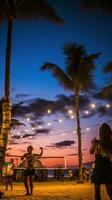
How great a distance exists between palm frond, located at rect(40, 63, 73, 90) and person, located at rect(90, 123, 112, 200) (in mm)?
22414

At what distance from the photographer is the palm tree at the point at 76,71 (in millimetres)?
29422

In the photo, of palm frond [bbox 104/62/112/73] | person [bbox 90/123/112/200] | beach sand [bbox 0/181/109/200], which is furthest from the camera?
palm frond [bbox 104/62/112/73]

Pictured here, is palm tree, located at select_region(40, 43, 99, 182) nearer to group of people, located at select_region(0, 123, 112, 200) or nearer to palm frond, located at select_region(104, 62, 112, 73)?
palm frond, located at select_region(104, 62, 112, 73)

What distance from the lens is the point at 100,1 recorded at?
19922 millimetres

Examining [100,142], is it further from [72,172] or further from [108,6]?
[72,172]

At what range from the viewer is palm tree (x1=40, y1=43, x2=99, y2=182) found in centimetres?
2942

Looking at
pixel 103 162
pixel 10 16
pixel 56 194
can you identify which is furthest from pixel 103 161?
pixel 10 16

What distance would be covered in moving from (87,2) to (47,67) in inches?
425

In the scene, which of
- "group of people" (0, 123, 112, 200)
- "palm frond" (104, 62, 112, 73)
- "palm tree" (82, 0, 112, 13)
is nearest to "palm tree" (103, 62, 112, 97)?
"palm frond" (104, 62, 112, 73)

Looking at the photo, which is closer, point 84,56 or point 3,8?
point 3,8

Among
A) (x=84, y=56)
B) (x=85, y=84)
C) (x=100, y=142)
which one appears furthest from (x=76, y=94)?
(x=100, y=142)

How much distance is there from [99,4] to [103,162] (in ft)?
44.9

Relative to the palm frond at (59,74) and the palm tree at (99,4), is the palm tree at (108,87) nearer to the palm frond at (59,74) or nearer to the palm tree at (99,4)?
the palm frond at (59,74)

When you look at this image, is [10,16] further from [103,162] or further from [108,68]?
[108,68]
